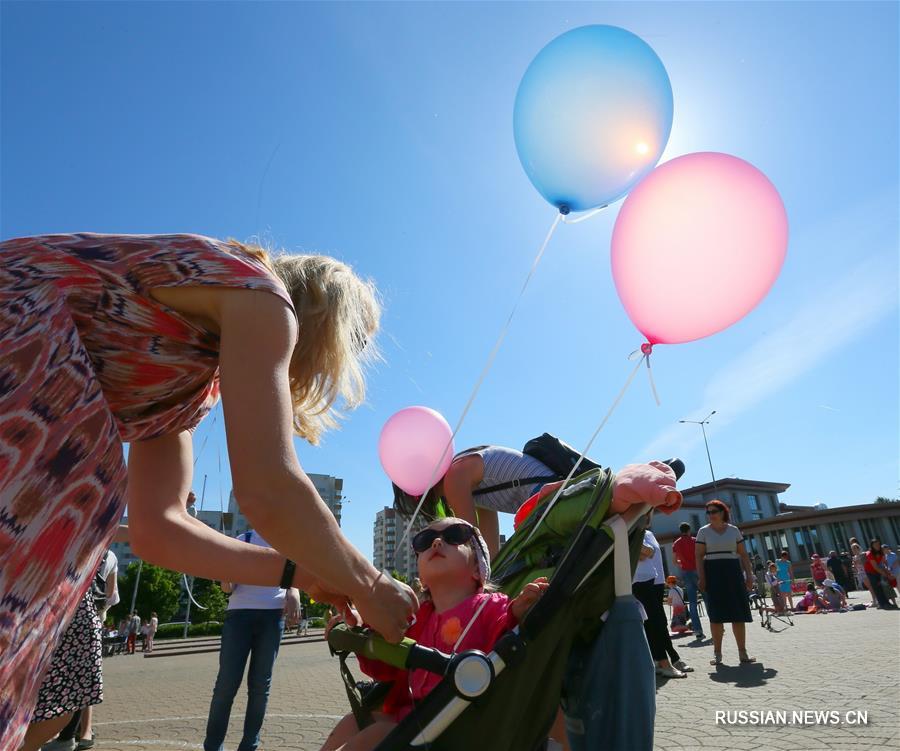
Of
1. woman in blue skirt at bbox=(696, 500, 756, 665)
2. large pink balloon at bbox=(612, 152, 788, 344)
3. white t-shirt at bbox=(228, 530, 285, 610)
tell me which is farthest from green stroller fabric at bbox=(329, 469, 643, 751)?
woman in blue skirt at bbox=(696, 500, 756, 665)

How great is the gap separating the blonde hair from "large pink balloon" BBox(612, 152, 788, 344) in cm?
169

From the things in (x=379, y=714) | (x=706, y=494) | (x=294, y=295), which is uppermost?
(x=706, y=494)

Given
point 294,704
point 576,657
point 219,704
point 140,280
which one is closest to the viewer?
point 140,280

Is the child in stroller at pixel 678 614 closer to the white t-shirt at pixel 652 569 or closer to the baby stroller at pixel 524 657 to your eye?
the white t-shirt at pixel 652 569

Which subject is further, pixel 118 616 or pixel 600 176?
pixel 118 616

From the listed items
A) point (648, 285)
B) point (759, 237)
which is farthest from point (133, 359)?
point (759, 237)

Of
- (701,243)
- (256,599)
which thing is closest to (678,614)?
(256,599)

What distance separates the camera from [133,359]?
4.04ft

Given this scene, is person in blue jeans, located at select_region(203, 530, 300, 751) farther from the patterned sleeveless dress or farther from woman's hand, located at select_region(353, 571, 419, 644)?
the patterned sleeveless dress

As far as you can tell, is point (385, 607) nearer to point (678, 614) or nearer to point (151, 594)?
point (678, 614)

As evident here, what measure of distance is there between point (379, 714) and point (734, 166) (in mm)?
2869

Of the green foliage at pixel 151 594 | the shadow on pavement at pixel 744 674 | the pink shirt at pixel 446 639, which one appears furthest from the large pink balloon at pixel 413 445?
the green foliage at pixel 151 594

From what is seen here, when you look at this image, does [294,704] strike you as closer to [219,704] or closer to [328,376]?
[219,704]

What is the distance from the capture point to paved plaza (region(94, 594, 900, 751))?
3.31 m
